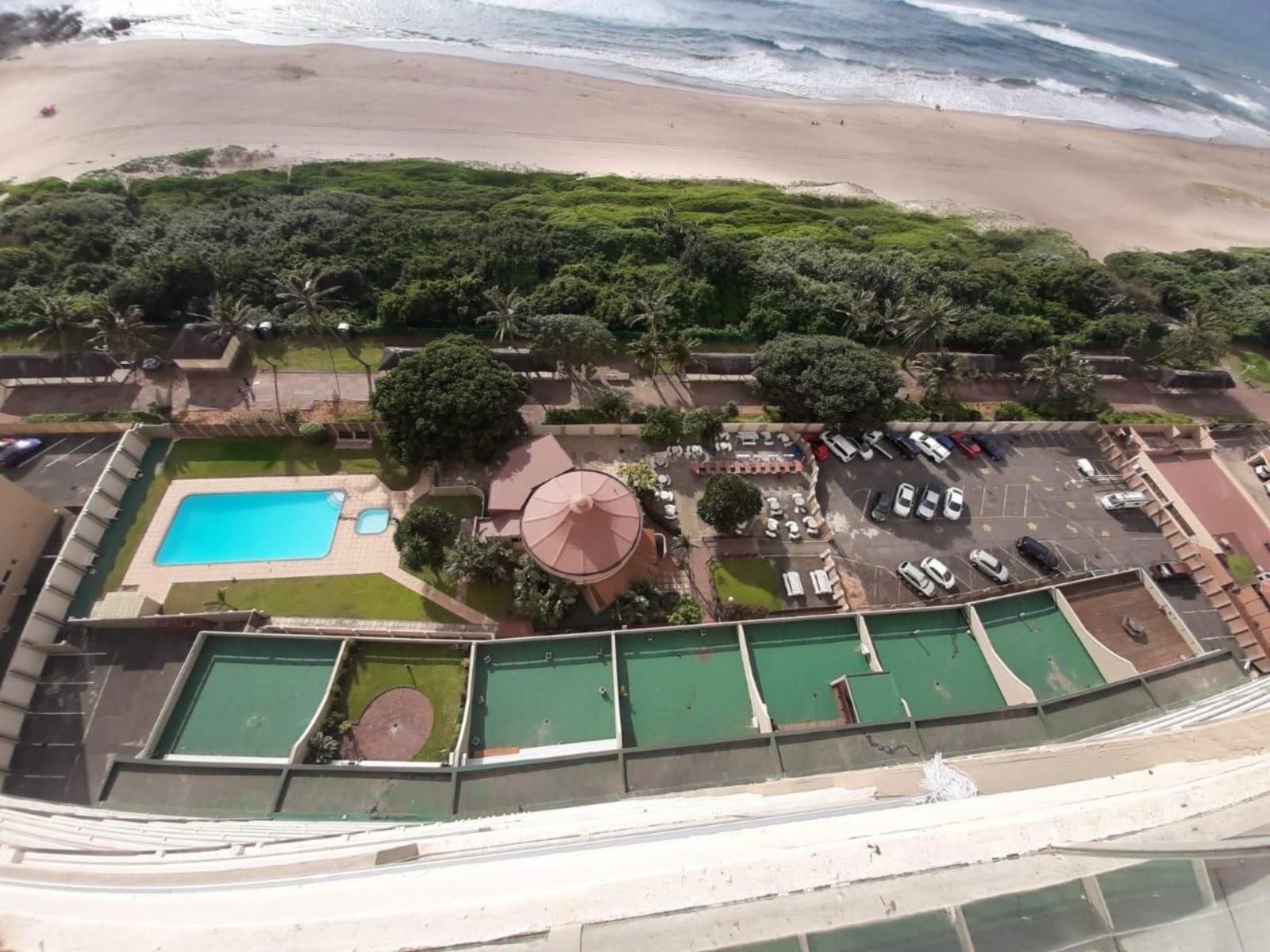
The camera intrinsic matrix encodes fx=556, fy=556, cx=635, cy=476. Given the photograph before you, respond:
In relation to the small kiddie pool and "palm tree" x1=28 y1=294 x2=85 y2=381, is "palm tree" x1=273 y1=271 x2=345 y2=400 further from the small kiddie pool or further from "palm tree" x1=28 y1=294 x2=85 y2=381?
"palm tree" x1=28 y1=294 x2=85 y2=381

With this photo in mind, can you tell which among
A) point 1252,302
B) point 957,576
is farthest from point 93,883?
point 1252,302

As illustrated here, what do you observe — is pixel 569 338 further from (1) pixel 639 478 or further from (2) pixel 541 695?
(2) pixel 541 695

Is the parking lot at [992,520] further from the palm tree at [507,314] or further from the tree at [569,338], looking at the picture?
the palm tree at [507,314]

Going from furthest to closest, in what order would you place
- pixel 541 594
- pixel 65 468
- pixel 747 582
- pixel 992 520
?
pixel 992 520
pixel 65 468
pixel 747 582
pixel 541 594

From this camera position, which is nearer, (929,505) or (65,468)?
(65,468)

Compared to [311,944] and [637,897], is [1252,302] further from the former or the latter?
[311,944]

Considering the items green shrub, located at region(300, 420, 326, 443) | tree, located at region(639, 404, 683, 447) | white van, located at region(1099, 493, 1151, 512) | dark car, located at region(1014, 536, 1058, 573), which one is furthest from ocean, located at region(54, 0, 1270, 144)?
dark car, located at region(1014, 536, 1058, 573)


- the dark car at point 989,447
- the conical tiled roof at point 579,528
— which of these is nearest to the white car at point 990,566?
the dark car at point 989,447

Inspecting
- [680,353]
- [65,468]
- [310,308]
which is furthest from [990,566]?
[65,468]
